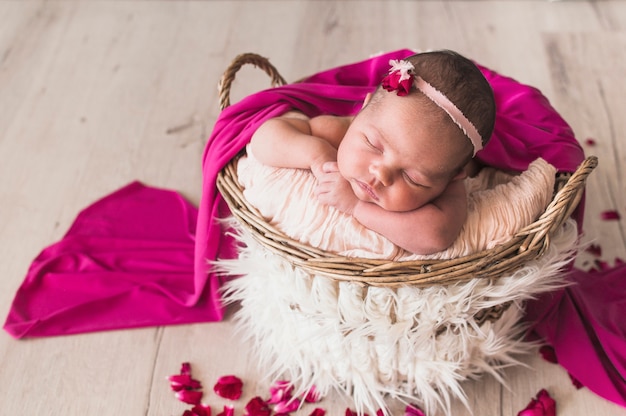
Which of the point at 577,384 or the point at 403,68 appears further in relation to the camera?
the point at 577,384

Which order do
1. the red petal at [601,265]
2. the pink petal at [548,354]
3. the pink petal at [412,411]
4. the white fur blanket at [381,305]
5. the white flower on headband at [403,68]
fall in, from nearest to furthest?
the white flower on headband at [403,68] < the white fur blanket at [381,305] < the pink petal at [412,411] < the pink petal at [548,354] < the red petal at [601,265]

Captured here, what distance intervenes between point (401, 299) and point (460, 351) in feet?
0.71

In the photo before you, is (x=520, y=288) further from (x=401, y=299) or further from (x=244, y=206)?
(x=244, y=206)

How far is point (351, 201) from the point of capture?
1.20 metres

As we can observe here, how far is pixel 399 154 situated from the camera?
3.64 ft

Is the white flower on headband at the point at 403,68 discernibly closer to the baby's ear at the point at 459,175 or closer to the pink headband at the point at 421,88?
the pink headband at the point at 421,88

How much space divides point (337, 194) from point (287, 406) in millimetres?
493

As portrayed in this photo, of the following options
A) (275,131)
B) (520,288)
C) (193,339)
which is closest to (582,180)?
(520,288)

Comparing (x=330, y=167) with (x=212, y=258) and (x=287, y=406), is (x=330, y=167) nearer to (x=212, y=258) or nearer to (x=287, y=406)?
(x=212, y=258)

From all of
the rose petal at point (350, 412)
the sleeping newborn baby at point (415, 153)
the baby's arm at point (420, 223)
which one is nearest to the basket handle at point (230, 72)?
the sleeping newborn baby at point (415, 153)

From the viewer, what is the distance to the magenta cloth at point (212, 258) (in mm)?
1396

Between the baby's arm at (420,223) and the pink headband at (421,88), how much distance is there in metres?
0.15

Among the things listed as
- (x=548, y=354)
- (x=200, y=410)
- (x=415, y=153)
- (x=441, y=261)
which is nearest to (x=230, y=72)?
(x=415, y=153)

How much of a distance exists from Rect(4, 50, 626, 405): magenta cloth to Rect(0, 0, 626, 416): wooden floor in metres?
0.05
